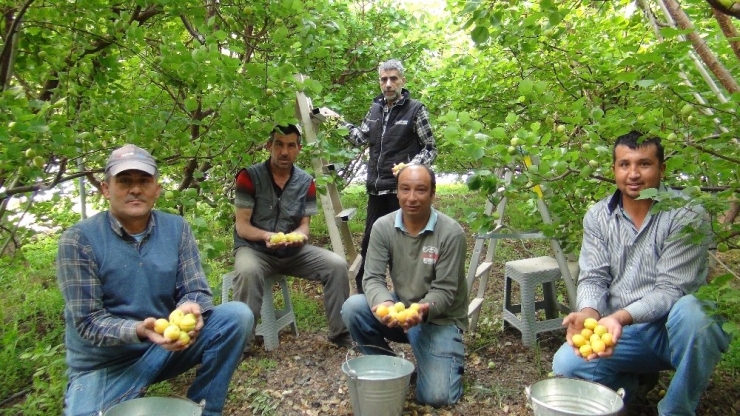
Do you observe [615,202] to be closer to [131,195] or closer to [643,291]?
[643,291]

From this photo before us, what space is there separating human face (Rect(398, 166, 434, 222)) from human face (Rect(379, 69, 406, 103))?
140cm

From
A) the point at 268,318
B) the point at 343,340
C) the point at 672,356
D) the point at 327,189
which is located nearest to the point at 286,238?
the point at 268,318

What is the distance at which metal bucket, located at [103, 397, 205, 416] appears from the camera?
6.77 ft

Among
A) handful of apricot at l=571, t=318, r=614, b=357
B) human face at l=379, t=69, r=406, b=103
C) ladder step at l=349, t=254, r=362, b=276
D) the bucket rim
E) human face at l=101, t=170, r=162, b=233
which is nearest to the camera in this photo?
handful of apricot at l=571, t=318, r=614, b=357

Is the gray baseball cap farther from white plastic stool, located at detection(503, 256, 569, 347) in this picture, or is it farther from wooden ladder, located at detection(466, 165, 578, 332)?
white plastic stool, located at detection(503, 256, 569, 347)

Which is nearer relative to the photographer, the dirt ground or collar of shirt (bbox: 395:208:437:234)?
the dirt ground

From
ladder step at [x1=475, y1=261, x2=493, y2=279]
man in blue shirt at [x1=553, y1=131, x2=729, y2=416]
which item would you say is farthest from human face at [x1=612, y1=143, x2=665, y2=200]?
ladder step at [x1=475, y1=261, x2=493, y2=279]

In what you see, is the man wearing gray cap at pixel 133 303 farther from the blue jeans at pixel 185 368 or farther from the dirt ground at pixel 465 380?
the dirt ground at pixel 465 380

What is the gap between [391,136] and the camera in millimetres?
4223

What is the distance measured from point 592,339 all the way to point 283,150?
254cm

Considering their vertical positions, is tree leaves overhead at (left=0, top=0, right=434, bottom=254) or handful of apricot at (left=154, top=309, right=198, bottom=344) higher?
tree leaves overhead at (left=0, top=0, right=434, bottom=254)

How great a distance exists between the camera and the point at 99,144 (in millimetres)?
2807

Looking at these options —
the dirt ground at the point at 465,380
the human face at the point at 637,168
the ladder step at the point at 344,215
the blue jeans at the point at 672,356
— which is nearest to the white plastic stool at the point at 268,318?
the dirt ground at the point at 465,380

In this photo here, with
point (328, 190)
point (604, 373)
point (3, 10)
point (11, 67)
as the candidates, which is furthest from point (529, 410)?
point (3, 10)
